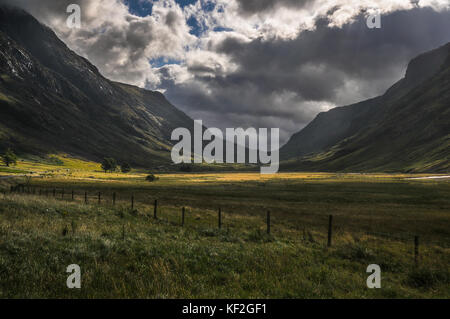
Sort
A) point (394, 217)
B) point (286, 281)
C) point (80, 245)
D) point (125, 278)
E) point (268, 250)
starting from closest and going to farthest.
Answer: point (125, 278)
point (286, 281)
point (80, 245)
point (268, 250)
point (394, 217)

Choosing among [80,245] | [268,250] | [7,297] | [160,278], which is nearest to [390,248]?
[268,250]

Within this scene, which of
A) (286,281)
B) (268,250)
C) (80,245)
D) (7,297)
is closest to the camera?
(7,297)

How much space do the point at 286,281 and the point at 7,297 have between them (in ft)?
29.4

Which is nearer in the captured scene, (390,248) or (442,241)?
(390,248)

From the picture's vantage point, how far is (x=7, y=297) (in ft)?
23.0

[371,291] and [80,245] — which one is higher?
[80,245]

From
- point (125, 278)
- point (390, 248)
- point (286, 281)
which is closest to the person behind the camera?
point (125, 278)

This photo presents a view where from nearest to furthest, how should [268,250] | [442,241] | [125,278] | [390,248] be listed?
[125,278] < [268,250] < [390,248] < [442,241]

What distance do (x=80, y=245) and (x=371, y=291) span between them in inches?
495
